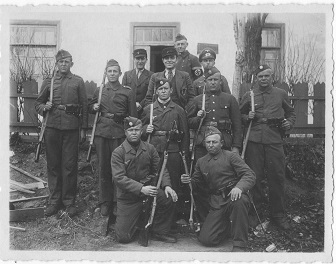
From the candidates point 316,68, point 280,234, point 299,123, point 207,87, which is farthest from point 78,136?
point 316,68

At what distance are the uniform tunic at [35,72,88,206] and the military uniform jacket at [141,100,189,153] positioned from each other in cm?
95

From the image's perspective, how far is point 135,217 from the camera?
5133mm

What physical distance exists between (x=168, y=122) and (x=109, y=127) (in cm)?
79

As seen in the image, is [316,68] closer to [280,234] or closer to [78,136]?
[280,234]

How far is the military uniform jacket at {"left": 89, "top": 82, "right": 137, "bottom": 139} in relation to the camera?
219 inches

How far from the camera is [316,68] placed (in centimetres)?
→ 702

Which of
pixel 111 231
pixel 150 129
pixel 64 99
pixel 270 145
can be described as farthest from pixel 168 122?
pixel 111 231

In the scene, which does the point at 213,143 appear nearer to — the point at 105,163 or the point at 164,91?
the point at 164,91

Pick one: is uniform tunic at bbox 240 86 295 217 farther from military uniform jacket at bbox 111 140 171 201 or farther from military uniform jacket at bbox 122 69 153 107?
military uniform jacket at bbox 122 69 153 107

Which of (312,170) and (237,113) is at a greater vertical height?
(237,113)

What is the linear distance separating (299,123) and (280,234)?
7.42ft

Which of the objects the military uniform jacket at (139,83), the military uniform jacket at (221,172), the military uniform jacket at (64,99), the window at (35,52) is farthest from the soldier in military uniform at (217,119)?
the window at (35,52)

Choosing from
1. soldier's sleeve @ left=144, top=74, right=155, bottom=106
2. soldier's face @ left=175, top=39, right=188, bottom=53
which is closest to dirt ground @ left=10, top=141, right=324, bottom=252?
soldier's sleeve @ left=144, top=74, right=155, bottom=106

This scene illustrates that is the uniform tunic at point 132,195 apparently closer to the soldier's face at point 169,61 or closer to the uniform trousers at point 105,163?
the uniform trousers at point 105,163
